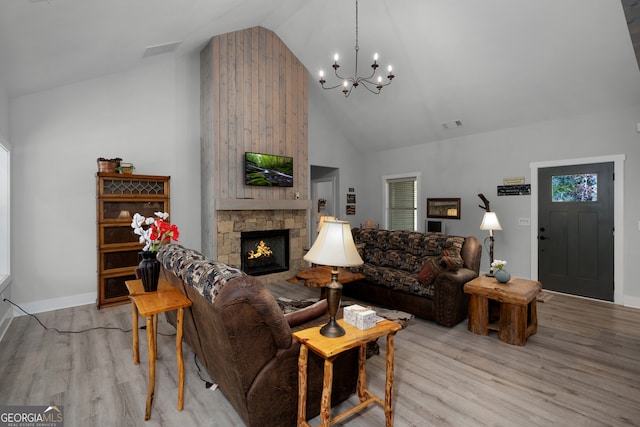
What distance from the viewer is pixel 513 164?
524 cm

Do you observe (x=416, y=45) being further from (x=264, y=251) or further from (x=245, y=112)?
(x=264, y=251)

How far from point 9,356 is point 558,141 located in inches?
280

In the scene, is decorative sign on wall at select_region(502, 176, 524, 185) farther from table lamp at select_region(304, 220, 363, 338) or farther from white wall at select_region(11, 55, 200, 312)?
white wall at select_region(11, 55, 200, 312)

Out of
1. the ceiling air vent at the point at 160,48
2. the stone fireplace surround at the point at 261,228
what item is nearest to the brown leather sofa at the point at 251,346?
the stone fireplace surround at the point at 261,228

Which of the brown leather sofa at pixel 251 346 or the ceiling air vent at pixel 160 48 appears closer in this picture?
the brown leather sofa at pixel 251 346

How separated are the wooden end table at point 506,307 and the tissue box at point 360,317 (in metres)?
1.91

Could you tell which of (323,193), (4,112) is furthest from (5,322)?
(323,193)

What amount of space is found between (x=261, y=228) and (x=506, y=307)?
377 centimetres

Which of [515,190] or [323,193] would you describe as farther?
[323,193]

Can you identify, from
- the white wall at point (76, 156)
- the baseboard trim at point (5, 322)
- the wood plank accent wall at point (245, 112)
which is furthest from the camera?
the wood plank accent wall at point (245, 112)

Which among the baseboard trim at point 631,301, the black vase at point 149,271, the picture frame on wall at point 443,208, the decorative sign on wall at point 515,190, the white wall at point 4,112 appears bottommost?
the baseboard trim at point 631,301

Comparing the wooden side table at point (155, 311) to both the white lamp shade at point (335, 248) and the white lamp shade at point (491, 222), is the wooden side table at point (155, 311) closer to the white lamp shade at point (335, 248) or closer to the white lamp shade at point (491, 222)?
the white lamp shade at point (335, 248)

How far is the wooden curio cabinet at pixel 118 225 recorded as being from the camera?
13.3 ft

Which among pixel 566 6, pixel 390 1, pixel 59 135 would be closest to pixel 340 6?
pixel 390 1
